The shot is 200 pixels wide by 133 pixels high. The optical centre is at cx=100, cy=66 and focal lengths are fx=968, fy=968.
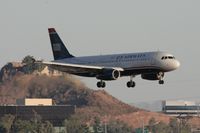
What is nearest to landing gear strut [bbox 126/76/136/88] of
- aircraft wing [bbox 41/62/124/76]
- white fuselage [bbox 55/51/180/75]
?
white fuselage [bbox 55/51/180/75]

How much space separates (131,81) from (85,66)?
8607mm

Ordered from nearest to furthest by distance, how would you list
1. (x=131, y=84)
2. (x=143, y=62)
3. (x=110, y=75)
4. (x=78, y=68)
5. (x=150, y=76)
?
1. (x=143, y=62)
2. (x=150, y=76)
3. (x=110, y=75)
4. (x=131, y=84)
5. (x=78, y=68)

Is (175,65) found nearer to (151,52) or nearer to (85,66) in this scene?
(151,52)

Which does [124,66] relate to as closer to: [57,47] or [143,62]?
[143,62]

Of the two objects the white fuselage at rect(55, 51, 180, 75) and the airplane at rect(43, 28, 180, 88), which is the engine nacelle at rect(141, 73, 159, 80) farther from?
the white fuselage at rect(55, 51, 180, 75)

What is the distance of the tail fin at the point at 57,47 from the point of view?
188m

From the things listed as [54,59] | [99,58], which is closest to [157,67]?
[99,58]

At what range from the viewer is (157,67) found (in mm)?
164125

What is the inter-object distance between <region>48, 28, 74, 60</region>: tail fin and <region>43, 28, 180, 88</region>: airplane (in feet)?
30.9

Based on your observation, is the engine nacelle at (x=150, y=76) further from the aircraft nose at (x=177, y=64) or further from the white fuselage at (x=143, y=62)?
the aircraft nose at (x=177, y=64)

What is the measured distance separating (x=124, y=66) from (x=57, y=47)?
93.1ft

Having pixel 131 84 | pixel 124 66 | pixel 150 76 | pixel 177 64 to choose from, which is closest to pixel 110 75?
pixel 124 66

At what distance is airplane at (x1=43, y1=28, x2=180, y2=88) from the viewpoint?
164 metres

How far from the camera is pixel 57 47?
192250 millimetres
